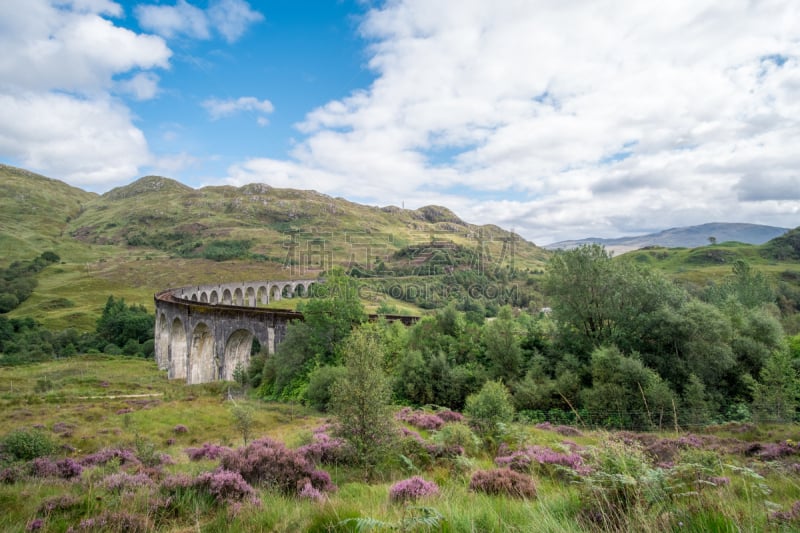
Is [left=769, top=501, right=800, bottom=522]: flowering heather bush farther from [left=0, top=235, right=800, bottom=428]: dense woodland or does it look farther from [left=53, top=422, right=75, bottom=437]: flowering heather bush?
[left=53, top=422, right=75, bottom=437]: flowering heather bush

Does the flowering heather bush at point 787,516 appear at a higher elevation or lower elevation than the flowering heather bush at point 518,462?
higher

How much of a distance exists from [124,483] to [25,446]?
9124mm

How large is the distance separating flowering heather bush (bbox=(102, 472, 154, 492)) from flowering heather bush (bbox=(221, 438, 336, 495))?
1434 mm

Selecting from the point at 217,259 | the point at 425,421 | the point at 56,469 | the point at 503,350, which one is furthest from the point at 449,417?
the point at 217,259

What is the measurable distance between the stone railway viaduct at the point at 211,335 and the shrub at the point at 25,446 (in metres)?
22.5

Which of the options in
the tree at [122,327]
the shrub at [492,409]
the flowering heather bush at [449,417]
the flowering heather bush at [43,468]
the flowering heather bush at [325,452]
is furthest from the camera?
the tree at [122,327]

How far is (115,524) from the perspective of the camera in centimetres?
489

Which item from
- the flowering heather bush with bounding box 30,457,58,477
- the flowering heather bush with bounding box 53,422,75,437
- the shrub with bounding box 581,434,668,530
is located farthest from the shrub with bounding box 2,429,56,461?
the shrub with bounding box 581,434,668,530

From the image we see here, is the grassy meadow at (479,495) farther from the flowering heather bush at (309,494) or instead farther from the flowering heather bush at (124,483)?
the flowering heather bush at (309,494)

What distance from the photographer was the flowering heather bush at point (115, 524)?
4.77m

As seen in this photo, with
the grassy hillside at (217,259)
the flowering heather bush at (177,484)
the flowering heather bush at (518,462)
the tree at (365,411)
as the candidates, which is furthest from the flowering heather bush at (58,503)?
the grassy hillside at (217,259)

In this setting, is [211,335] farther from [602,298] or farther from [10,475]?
[602,298]

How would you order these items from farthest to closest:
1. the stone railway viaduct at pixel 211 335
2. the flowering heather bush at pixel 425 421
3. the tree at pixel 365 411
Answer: the stone railway viaduct at pixel 211 335, the flowering heather bush at pixel 425 421, the tree at pixel 365 411

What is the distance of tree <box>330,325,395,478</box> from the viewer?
8.60 meters
